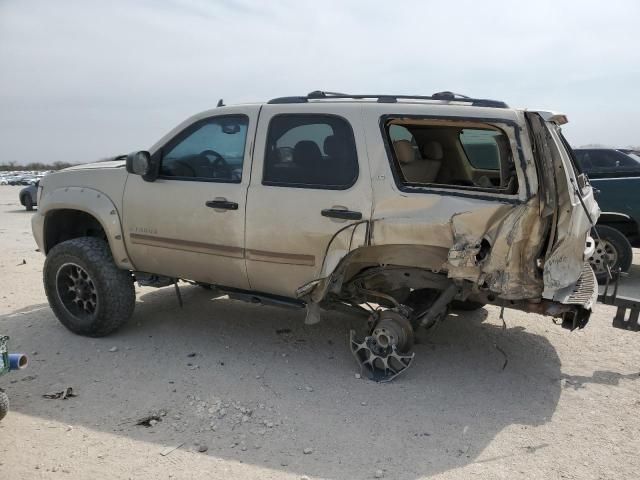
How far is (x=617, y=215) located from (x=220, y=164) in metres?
5.87

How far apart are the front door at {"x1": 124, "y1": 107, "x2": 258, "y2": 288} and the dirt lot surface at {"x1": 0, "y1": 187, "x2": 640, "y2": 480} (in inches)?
31.7

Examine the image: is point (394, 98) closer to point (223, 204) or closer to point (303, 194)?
point (303, 194)

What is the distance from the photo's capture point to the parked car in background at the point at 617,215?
763 cm

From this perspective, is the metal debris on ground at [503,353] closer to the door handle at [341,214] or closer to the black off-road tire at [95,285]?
the door handle at [341,214]

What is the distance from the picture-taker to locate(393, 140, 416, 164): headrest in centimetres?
441

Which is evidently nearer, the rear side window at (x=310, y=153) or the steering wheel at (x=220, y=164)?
the rear side window at (x=310, y=153)

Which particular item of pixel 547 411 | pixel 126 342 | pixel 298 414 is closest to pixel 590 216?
pixel 547 411

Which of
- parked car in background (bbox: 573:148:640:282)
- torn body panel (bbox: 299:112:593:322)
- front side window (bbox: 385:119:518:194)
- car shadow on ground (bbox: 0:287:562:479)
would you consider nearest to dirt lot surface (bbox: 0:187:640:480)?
car shadow on ground (bbox: 0:287:562:479)

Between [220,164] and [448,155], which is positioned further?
[448,155]

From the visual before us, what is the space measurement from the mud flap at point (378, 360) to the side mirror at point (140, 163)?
2259 mm

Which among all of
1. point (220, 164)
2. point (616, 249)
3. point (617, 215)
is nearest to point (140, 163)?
point (220, 164)

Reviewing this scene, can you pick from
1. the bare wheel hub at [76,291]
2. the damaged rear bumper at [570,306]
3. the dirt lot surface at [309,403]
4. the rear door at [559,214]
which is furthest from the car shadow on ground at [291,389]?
the rear door at [559,214]

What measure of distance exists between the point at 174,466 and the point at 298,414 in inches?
37.2

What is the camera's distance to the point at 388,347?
4.41 m
